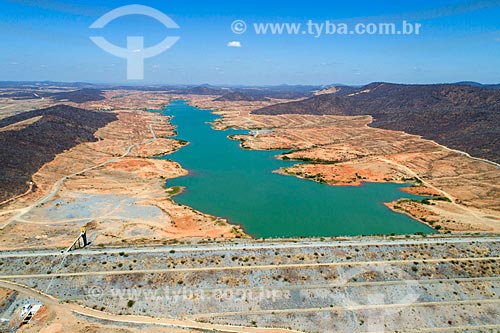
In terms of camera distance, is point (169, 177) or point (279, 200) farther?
point (169, 177)

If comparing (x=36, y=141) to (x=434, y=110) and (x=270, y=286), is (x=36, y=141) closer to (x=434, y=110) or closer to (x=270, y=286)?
(x=270, y=286)

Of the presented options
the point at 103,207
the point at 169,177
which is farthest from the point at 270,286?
the point at 169,177

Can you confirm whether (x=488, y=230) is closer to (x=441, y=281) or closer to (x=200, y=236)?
(x=441, y=281)

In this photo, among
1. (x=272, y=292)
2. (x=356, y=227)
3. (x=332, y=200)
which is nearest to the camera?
(x=272, y=292)

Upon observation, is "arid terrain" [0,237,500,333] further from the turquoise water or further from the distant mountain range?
the distant mountain range

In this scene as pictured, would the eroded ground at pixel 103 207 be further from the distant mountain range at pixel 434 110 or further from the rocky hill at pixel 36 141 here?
the distant mountain range at pixel 434 110

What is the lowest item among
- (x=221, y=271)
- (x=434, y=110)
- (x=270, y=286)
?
(x=270, y=286)

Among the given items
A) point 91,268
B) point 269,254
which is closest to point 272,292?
point 269,254
